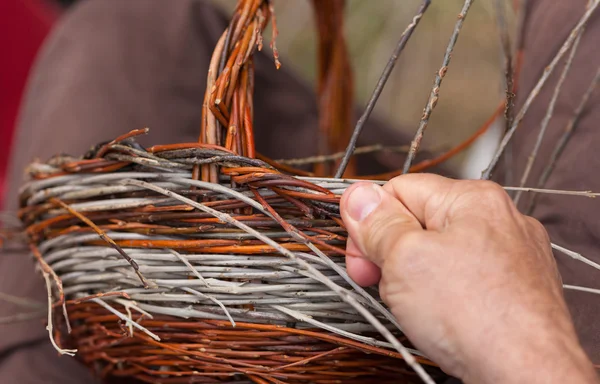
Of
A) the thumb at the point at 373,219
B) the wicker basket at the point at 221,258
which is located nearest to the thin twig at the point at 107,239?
the wicker basket at the point at 221,258

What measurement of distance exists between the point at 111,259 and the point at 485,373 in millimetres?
264

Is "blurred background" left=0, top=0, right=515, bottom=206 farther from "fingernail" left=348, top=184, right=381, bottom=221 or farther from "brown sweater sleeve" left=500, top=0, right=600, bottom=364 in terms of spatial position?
"fingernail" left=348, top=184, right=381, bottom=221

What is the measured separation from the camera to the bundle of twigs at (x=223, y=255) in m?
0.32

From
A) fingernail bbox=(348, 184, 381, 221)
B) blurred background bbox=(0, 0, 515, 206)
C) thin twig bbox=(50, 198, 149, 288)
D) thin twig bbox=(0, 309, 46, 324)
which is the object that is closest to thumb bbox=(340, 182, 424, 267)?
fingernail bbox=(348, 184, 381, 221)

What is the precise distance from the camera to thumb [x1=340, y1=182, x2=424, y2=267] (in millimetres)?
282

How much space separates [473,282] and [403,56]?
3.26ft

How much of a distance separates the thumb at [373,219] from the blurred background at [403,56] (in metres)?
0.70

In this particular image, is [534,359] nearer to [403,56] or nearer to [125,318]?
[125,318]

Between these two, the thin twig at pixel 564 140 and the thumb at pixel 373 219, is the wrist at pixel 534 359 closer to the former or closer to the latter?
the thumb at pixel 373 219

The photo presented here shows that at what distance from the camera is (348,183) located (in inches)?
12.6

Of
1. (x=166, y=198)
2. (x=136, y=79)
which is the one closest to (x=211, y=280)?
(x=166, y=198)

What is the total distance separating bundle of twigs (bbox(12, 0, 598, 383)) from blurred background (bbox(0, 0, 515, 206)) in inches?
25.7

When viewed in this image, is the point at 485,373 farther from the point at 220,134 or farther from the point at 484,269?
the point at 220,134

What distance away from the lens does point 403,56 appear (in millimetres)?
1166
